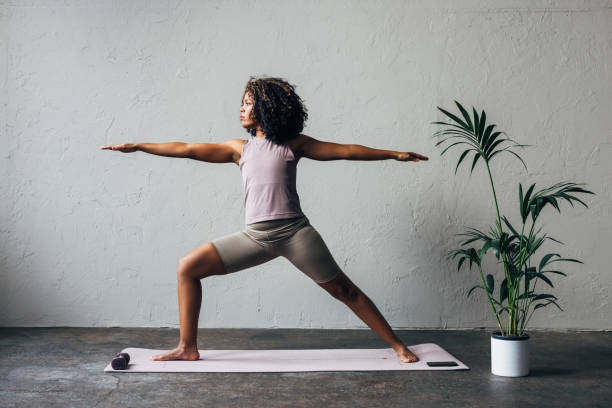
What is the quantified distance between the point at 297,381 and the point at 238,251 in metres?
0.77

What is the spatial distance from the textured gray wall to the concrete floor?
466 millimetres

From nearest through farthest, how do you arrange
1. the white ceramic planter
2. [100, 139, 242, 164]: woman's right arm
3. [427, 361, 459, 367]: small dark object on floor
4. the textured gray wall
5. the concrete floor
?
the concrete floor → the white ceramic planter → [427, 361, 459, 367]: small dark object on floor → [100, 139, 242, 164]: woman's right arm → the textured gray wall

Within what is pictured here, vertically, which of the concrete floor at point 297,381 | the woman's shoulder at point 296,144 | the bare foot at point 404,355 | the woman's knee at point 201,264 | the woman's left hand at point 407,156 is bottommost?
the concrete floor at point 297,381

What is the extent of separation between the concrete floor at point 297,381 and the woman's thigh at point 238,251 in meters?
0.59

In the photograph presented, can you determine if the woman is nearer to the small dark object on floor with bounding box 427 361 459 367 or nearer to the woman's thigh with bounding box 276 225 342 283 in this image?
the woman's thigh with bounding box 276 225 342 283

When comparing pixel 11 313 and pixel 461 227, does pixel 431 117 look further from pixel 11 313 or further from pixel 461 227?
pixel 11 313

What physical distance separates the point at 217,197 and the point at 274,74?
100 cm

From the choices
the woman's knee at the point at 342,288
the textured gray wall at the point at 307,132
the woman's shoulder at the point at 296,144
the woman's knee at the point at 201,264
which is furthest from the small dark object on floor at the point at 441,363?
the woman's shoulder at the point at 296,144

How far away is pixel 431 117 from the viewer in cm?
418

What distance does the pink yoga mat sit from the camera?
306cm

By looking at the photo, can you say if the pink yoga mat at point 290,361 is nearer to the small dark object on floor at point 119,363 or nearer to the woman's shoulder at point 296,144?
the small dark object on floor at point 119,363

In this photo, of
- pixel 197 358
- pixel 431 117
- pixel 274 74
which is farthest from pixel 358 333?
pixel 274 74

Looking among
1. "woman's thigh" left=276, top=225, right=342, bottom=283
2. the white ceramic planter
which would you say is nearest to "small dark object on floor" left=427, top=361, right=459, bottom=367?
the white ceramic planter

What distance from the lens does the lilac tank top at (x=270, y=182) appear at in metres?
3.16
